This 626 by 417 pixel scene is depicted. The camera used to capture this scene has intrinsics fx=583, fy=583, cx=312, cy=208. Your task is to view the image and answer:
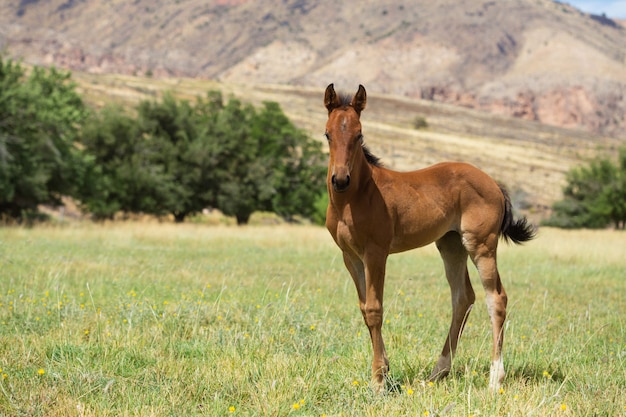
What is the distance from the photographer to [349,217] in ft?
15.9

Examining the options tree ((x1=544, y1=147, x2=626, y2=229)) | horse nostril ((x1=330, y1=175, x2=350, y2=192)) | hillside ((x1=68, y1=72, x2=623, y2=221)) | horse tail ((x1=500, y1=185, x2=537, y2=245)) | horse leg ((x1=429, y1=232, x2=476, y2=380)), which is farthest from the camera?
hillside ((x1=68, y1=72, x2=623, y2=221))

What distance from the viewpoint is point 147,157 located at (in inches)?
1325

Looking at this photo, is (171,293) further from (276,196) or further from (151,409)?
(276,196)

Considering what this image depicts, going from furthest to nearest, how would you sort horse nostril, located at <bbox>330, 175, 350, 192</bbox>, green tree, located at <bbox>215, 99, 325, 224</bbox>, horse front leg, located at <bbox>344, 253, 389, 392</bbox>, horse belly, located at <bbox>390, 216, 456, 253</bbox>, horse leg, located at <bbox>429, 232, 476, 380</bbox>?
green tree, located at <bbox>215, 99, 325, 224</bbox> → horse leg, located at <bbox>429, 232, 476, 380</bbox> → horse belly, located at <bbox>390, 216, 456, 253</bbox> → horse front leg, located at <bbox>344, 253, 389, 392</bbox> → horse nostril, located at <bbox>330, 175, 350, 192</bbox>

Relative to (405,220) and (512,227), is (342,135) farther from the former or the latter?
(512,227)

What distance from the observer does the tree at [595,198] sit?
38.3m

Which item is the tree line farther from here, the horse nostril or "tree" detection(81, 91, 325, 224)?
the horse nostril

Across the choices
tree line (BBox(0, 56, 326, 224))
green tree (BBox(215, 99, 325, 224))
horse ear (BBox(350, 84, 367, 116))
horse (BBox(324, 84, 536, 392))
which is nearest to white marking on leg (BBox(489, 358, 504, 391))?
horse (BBox(324, 84, 536, 392))

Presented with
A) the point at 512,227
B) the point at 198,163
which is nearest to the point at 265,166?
the point at 198,163

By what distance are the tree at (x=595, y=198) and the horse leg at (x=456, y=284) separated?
36.8 meters

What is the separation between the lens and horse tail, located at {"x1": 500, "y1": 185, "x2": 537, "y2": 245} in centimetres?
585

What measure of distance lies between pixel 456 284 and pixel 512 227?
86 cm

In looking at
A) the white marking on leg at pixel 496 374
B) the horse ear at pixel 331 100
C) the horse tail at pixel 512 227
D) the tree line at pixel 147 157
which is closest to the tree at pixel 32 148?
the tree line at pixel 147 157

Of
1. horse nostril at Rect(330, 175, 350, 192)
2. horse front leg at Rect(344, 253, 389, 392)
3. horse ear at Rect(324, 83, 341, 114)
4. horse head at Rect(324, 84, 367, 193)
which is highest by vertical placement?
horse ear at Rect(324, 83, 341, 114)
